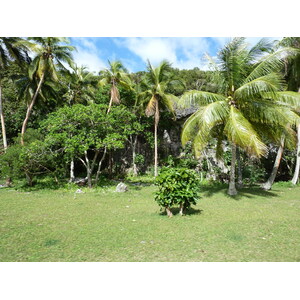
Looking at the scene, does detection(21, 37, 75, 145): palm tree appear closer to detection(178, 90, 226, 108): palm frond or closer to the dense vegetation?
the dense vegetation

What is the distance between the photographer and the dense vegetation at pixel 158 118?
8.10 m

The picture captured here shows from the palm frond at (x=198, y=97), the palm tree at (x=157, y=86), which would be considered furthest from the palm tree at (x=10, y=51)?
the palm frond at (x=198, y=97)

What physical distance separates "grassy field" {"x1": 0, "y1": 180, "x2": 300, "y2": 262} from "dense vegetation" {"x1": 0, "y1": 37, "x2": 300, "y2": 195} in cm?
217

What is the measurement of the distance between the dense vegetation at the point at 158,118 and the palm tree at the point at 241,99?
0.04m

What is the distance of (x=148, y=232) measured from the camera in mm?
4770

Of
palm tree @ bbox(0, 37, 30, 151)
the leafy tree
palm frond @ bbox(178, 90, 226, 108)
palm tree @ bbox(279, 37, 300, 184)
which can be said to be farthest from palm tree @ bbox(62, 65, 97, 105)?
palm tree @ bbox(279, 37, 300, 184)

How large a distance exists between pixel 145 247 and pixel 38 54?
46.0 feet

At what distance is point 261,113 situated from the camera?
795 centimetres

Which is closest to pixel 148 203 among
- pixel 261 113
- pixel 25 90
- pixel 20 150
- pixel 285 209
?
pixel 285 209

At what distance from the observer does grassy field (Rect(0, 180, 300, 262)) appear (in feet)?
12.1

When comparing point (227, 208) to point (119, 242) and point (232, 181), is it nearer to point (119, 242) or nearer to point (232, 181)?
point (232, 181)

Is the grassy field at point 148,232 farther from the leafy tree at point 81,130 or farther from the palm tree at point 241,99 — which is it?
the leafy tree at point 81,130

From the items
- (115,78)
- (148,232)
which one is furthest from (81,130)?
(148,232)

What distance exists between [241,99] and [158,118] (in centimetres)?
771
